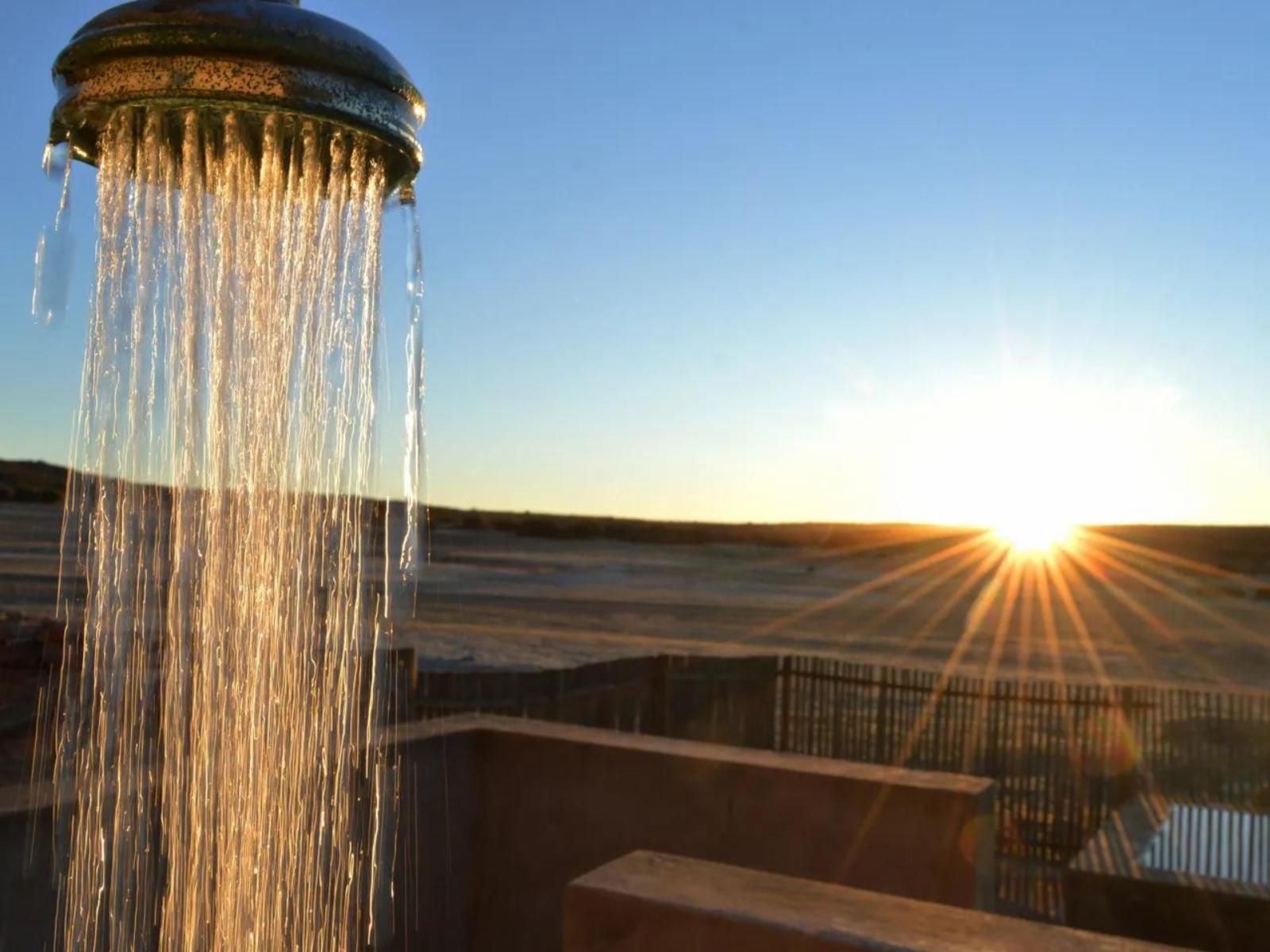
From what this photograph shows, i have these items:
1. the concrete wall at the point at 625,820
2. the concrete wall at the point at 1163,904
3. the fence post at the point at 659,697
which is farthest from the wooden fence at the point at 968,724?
the concrete wall at the point at 625,820

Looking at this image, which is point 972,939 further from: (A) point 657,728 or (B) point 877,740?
(B) point 877,740

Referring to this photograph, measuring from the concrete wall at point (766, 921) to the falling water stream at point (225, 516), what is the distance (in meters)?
1.03

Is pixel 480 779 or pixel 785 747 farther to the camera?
pixel 785 747

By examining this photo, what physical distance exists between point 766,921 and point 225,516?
1618 millimetres

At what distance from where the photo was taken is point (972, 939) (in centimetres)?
272

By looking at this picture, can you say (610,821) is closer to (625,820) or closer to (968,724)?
(625,820)

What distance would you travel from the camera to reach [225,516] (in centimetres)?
286

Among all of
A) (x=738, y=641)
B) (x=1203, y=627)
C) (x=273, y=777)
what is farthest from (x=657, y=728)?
(x=1203, y=627)

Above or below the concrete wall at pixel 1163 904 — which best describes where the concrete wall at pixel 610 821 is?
above

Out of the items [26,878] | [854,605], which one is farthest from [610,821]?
[854,605]

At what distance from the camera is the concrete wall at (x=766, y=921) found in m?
2.74

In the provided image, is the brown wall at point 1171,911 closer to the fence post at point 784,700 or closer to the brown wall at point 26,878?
the fence post at point 784,700

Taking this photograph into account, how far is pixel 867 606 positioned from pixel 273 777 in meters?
38.6

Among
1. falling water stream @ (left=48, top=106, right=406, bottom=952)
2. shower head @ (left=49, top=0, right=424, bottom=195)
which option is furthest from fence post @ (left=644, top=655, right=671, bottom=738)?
shower head @ (left=49, top=0, right=424, bottom=195)
